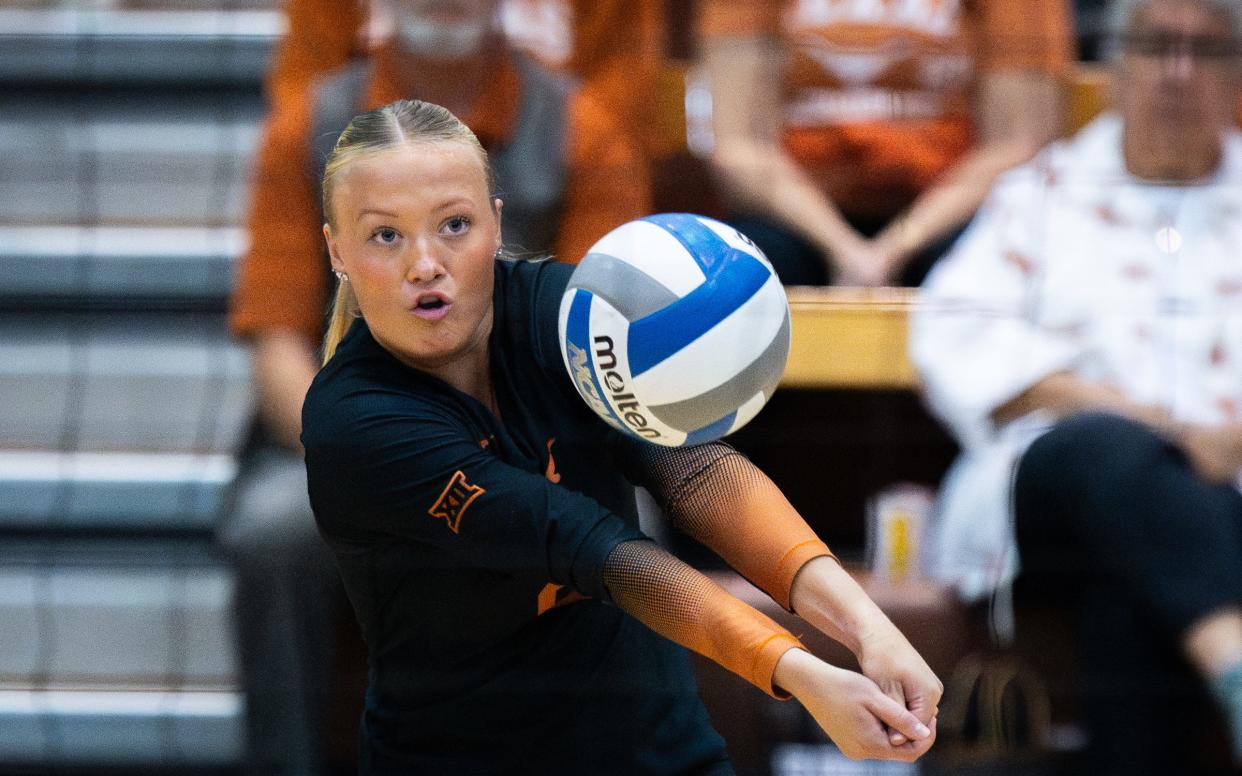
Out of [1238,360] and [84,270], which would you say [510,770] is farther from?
[84,270]

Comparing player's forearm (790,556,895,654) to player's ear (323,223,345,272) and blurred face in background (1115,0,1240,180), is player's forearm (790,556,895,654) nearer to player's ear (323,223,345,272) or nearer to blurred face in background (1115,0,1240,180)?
player's ear (323,223,345,272)

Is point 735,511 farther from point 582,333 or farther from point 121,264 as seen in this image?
point 121,264

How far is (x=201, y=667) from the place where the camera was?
2.45 metres

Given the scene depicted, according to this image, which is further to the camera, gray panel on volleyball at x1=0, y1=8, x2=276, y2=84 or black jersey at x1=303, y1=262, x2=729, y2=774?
gray panel on volleyball at x1=0, y1=8, x2=276, y2=84

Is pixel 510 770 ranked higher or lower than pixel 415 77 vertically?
lower

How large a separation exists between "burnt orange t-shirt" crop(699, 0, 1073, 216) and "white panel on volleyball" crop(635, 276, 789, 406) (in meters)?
1.01

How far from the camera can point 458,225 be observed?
3.99ft

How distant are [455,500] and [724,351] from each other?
0.77 feet

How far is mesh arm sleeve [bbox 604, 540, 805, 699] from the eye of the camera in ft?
3.70

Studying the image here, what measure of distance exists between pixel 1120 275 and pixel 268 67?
1576 millimetres

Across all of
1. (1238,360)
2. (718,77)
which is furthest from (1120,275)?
(718,77)

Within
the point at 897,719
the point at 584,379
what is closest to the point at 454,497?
the point at 584,379

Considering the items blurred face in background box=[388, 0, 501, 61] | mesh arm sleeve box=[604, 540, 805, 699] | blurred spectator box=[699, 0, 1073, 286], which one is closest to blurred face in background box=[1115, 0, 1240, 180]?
blurred spectator box=[699, 0, 1073, 286]

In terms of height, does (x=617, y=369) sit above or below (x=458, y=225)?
below
